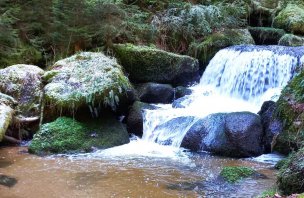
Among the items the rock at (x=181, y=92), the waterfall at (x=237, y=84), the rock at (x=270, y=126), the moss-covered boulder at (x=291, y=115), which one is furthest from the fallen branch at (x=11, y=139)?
the moss-covered boulder at (x=291, y=115)

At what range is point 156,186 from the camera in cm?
561

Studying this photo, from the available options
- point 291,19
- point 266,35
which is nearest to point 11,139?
point 266,35

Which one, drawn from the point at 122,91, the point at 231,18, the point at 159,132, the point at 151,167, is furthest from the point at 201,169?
the point at 231,18

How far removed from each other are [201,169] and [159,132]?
2.08m

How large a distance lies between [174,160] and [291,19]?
815 centimetres

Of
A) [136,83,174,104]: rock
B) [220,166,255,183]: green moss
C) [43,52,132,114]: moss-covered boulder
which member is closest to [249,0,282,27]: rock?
[136,83,174,104]: rock

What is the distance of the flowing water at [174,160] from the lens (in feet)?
18.0

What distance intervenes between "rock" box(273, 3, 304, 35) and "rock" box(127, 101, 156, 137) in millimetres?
6395

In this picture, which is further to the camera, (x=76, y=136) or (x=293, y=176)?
(x=76, y=136)

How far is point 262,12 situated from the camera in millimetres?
14406

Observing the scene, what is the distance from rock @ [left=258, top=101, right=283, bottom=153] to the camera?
7441 mm

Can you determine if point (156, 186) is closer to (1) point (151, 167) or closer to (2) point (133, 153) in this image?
(1) point (151, 167)

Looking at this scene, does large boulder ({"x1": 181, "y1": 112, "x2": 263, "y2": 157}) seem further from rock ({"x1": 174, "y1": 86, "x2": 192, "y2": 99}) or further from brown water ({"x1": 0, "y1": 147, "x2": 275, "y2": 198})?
rock ({"x1": 174, "y1": 86, "x2": 192, "y2": 99})

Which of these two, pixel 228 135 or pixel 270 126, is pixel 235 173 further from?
pixel 270 126
